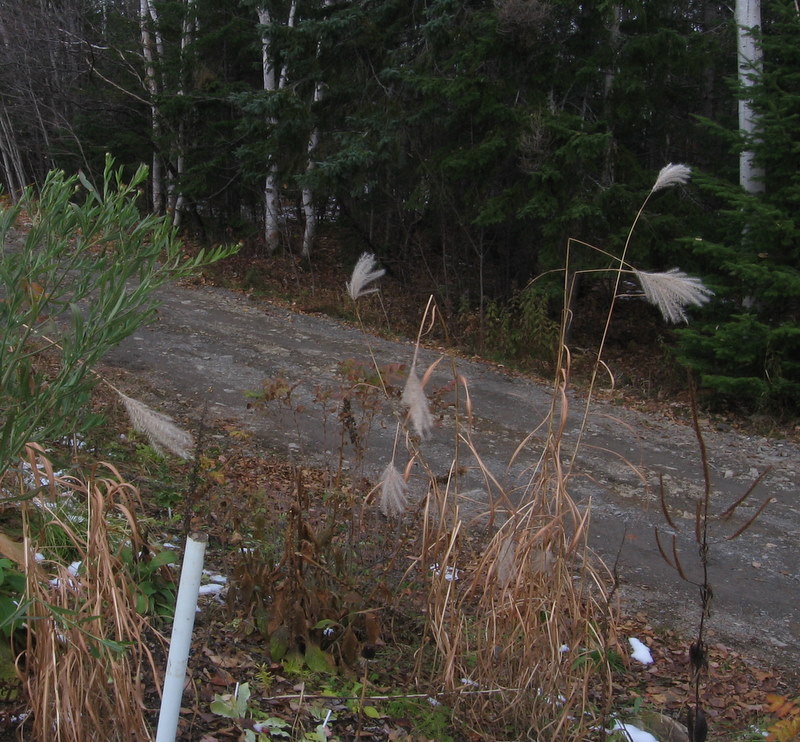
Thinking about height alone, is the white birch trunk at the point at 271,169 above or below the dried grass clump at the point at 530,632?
above

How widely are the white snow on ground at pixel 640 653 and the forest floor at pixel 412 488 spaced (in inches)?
1.6

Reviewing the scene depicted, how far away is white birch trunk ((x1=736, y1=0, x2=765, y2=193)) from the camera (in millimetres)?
10023

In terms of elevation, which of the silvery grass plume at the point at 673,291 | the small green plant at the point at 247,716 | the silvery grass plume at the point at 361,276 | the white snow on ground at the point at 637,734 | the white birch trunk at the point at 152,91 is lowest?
the white snow on ground at the point at 637,734

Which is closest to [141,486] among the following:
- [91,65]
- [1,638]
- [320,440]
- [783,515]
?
[1,638]

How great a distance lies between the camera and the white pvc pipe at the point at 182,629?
6.26 ft

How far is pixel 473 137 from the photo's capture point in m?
13.0

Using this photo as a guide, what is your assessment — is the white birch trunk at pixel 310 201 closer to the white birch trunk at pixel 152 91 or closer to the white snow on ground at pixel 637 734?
the white birch trunk at pixel 152 91

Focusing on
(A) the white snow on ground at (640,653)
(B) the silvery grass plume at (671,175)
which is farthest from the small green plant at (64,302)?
(A) the white snow on ground at (640,653)

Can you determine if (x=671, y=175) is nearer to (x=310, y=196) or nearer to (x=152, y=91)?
(x=310, y=196)

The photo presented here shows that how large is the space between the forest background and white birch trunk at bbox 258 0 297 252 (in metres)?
0.08

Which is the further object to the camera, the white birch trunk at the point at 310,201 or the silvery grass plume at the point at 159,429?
the white birch trunk at the point at 310,201

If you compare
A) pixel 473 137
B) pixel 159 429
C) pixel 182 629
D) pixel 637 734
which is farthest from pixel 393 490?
pixel 473 137

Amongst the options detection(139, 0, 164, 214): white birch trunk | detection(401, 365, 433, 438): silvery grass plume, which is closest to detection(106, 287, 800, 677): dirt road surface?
detection(401, 365, 433, 438): silvery grass plume

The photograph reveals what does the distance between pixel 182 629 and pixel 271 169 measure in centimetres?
1443
